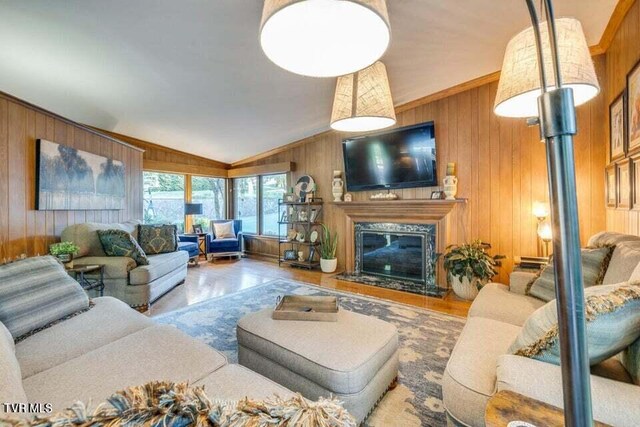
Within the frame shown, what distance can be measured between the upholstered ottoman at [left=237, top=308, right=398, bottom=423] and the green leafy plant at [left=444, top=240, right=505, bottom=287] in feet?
6.35

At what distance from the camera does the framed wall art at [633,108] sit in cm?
197

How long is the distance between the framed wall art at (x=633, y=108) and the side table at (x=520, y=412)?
2160mm

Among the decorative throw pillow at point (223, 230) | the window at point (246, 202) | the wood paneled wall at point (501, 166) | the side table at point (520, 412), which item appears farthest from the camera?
the window at point (246, 202)

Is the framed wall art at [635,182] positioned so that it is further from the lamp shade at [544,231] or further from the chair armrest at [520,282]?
the lamp shade at [544,231]

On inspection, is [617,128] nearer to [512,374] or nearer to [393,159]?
[393,159]

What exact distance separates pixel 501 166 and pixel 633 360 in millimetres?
2928

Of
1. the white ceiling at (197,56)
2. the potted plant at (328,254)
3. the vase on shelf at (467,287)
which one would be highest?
the white ceiling at (197,56)

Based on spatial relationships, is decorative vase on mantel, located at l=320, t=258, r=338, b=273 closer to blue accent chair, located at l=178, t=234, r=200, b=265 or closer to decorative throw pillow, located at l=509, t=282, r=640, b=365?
blue accent chair, located at l=178, t=234, r=200, b=265

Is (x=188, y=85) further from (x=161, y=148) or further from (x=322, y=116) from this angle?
(x=161, y=148)

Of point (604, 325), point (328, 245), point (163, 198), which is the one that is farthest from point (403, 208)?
point (163, 198)

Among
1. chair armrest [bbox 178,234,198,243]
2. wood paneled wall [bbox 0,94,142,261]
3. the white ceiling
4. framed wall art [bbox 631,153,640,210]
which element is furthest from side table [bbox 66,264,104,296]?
framed wall art [bbox 631,153,640,210]

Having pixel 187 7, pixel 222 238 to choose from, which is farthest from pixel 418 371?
pixel 222 238

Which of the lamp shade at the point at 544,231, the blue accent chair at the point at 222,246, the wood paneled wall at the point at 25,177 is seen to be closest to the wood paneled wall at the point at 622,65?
the lamp shade at the point at 544,231

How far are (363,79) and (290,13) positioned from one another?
0.86 m
